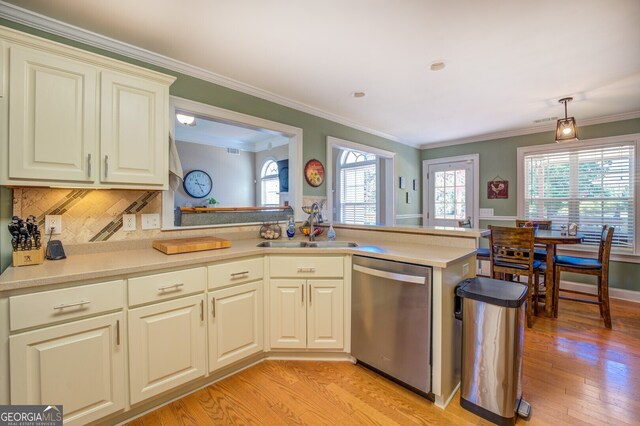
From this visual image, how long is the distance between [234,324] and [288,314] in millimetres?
407

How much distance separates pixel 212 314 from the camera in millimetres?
1918

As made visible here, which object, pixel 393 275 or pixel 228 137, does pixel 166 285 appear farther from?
pixel 228 137

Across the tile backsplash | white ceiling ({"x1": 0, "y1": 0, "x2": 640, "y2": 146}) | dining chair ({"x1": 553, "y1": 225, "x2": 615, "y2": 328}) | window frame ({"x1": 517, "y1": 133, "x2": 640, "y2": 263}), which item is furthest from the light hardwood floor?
white ceiling ({"x1": 0, "y1": 0, "x2": 640, "y2": 146})

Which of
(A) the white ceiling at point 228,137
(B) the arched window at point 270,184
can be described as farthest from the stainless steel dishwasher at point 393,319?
(B) the arched window at point 270,184

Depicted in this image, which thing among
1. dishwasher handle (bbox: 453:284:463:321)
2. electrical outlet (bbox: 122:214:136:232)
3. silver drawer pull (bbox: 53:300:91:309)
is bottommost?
dishwasher handle (bbox: 453:284:463:321)

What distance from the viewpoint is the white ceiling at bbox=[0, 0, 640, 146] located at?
1.75 meters

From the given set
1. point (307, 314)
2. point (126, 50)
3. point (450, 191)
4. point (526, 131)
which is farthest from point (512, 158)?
point (126, 50)

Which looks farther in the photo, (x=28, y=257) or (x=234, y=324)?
(x=234, y=324)

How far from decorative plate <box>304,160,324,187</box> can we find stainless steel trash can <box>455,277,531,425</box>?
2.11m

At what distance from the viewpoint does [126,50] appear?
2150 millimetres

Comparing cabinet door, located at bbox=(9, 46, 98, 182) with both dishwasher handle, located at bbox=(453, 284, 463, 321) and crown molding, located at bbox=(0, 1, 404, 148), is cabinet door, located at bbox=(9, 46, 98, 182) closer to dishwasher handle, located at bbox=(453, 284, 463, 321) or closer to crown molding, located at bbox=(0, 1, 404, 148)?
crown molding, located at bbox=(0, 1, 404, 148)

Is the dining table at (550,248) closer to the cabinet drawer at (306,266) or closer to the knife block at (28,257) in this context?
the cabinet drawer at (306,266)

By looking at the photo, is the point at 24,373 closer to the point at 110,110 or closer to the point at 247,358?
the point at 247,358

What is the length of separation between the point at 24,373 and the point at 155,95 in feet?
5.51
